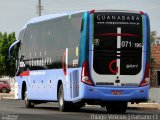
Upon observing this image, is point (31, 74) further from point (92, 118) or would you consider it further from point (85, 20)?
point (92, 118)

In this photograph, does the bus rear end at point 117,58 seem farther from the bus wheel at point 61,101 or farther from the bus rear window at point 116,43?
the bus wheel at point 61,101

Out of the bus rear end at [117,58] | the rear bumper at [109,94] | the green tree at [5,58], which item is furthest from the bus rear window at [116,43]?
the green tree at [5,58]

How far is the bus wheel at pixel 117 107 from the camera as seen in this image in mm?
27733

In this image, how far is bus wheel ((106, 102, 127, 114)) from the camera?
27.7m

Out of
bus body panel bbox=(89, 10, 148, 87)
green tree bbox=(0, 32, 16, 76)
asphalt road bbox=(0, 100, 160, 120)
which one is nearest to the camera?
asphalt road bbox=(0, 100, 160, 120)

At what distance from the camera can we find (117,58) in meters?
26.0

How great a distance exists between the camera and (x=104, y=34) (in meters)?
25.9

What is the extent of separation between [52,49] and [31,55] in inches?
125

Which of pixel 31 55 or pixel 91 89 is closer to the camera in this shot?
pixel 91 89

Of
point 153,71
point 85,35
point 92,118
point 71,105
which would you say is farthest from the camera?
point 153,71

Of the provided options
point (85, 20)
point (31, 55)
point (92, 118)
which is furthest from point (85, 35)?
point (31, 55)

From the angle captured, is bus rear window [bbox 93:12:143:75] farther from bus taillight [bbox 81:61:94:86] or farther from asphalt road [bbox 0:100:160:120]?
asphalt road [bbox 0:100:160:120]

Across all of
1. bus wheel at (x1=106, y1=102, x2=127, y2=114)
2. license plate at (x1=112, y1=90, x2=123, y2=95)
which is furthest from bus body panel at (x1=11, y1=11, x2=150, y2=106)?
bus wheel at (x1=106, y1=102, x2=127, y2=114)

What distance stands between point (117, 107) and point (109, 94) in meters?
2.23
